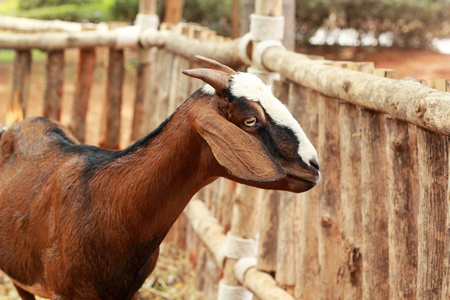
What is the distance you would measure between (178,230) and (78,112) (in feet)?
5.67

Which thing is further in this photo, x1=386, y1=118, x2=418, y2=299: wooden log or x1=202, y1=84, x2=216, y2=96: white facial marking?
x1=386, y1=118, x2=418, y2=299: wooden log

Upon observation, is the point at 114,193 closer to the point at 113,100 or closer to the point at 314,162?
the point at 314,162

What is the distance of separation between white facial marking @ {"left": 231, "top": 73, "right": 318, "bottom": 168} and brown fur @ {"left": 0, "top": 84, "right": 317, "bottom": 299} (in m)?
Answer: 0.04

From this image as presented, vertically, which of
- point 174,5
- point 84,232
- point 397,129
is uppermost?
point 174,5

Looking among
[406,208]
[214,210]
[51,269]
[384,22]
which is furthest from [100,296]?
[384,22]

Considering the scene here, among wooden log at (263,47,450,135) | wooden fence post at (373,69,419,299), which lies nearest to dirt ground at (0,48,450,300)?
wooden log at (263,47,450,135)

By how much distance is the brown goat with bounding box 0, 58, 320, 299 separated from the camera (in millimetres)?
2412

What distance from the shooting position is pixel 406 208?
2.72m

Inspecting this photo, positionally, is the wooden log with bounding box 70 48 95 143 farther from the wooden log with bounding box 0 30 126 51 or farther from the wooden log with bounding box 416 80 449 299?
the wooden log with bounding box 416 80 449 299

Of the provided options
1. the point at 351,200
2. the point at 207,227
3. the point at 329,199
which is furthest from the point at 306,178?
the point at 207,227

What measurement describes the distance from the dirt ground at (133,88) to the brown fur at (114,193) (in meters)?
2.30

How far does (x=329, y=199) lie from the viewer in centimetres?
345

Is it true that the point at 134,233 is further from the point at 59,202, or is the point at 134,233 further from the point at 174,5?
the point at 174,5

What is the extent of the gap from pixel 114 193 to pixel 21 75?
4.52m
